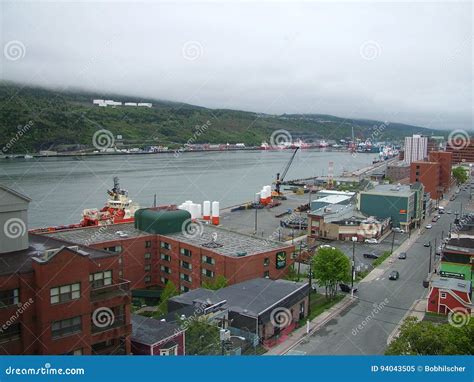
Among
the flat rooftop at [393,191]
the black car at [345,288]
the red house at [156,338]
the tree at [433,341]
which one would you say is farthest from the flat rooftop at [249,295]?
the flat rooftop at [393,191]

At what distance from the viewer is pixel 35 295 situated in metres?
2.38

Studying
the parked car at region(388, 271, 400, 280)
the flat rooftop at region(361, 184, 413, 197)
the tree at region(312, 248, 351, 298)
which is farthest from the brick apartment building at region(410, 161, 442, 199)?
the tree at region(312, 248, 351, 298)

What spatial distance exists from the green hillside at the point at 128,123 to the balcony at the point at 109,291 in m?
6.05

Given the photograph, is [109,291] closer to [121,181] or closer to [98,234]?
[98,234]

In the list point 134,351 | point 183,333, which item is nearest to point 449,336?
point 183,333

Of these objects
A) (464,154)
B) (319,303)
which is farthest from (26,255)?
(464,154)

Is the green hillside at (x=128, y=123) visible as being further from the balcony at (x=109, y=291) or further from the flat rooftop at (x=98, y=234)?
the balcony at (x=109, y=291)

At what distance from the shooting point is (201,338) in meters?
3.52

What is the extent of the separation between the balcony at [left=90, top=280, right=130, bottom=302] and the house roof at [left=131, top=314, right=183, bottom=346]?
48 centimetres

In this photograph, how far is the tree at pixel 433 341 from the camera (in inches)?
114

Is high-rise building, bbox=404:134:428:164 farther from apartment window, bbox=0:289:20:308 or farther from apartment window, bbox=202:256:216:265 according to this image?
apartment window, bbox=0:289:20:308

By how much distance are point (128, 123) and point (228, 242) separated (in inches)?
1063

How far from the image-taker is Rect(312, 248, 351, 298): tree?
18.5 ft

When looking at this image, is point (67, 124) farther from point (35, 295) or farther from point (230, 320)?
point (35, 295)
